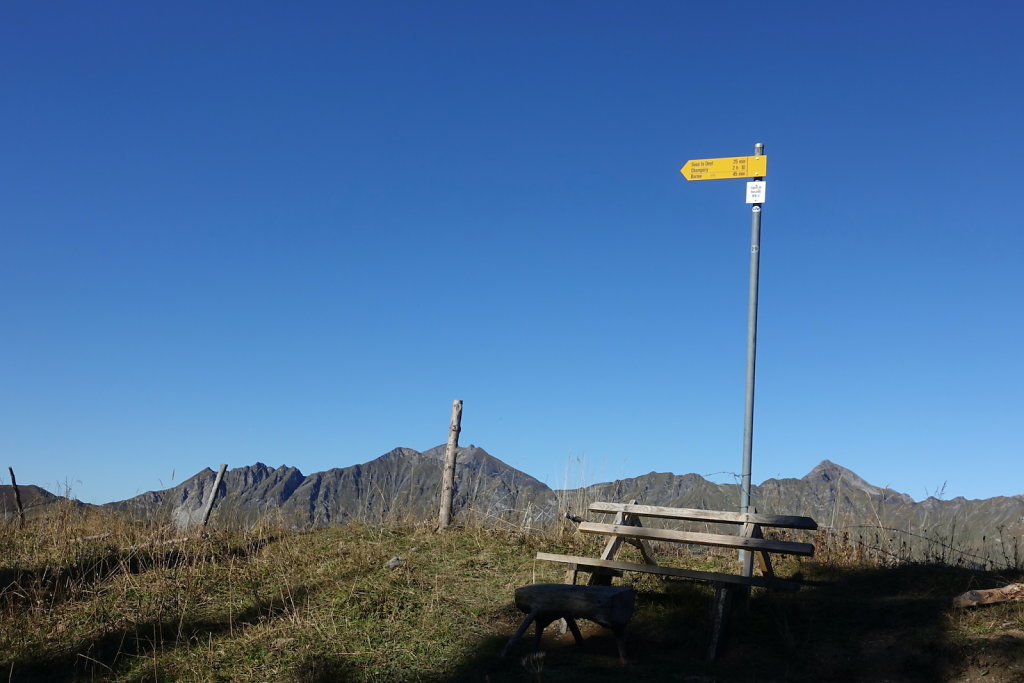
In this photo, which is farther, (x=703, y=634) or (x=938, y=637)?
(x=703, y=634)

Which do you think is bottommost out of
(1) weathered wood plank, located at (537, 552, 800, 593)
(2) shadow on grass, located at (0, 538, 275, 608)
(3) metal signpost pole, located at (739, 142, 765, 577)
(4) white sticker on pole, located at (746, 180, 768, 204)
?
(2) shadow on grass, located at (0, 538, 275, 608)

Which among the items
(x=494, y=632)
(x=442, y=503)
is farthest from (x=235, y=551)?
(x=494, y=632)

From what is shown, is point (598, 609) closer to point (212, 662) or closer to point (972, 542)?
point (212, 662)

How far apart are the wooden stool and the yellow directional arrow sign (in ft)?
16.1

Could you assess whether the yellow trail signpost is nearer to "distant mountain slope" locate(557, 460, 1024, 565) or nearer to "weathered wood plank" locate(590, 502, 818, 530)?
"distant mountain slope" locate(557, 460, 1024, 565)

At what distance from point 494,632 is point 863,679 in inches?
110

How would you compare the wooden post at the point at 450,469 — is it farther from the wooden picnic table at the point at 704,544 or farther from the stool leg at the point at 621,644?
the stool leg at the point at 621,644

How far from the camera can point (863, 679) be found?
5.52 m

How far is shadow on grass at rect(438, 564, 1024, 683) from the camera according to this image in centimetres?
557

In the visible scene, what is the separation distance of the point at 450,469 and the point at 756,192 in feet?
18.5

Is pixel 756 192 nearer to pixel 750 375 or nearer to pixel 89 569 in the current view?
pixel 750 375

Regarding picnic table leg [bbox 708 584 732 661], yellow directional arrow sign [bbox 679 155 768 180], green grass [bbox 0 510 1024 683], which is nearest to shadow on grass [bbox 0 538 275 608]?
green grass [bbox 0 510 1024 683]

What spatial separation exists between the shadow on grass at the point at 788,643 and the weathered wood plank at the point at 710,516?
2.45 ft

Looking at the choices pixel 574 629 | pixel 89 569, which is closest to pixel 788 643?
pixel 574 629
